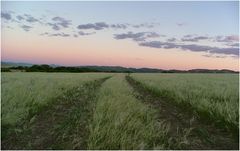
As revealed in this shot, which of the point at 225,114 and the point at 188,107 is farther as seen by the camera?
the point at 188,107

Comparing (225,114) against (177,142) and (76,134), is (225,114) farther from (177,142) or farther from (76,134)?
(76,134)

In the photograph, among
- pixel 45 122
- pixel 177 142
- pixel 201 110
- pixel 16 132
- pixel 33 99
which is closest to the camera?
pixel 177 142

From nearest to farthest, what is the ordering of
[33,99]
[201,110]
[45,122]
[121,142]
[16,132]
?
1. [121,142]
2. [16,132]
3. [45,122]
4. [201,110]
5. [33,99]

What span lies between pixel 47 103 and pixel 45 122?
2.40 m

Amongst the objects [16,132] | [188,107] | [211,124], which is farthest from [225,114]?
[16,132]

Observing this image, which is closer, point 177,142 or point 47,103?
point 177,142

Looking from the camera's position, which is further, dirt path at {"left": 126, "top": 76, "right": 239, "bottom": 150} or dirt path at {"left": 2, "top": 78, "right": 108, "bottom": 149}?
dirt path at {"left": 126, "top": 76, "right": 239, "bottom": 150}

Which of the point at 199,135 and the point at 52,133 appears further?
the point at 199,135

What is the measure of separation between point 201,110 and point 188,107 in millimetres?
1183

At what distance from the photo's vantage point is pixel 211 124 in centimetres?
689

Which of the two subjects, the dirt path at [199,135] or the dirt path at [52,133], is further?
the dirt path at [199,135]

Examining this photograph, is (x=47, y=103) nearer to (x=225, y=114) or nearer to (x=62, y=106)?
(x=62, y=106)

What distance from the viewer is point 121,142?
4.59m

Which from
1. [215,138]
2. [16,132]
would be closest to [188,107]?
[215,138]
